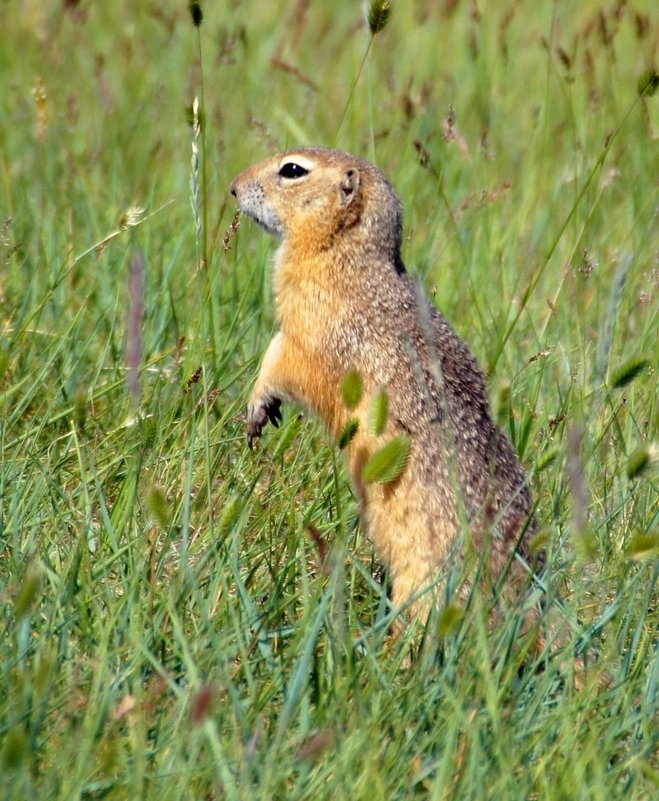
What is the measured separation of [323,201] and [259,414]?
2.60 ft

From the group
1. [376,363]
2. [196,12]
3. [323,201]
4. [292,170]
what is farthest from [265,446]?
[196,12]

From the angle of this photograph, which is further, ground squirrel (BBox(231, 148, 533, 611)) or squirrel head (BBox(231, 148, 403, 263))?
squirrel head (BBox(231, 148, 403, 263))

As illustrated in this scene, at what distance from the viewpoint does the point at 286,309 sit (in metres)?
4.29

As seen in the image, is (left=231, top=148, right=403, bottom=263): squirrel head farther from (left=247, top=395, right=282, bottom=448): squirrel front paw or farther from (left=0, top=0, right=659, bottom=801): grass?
(left=247, top=395, right=282, bottom=448): squirrel front paw

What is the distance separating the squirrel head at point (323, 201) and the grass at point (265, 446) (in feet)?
0.55

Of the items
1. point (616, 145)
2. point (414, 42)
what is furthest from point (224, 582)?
point (414, 42)

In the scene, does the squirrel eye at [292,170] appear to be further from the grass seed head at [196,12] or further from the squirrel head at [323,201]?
the grass seed head at [196,12]

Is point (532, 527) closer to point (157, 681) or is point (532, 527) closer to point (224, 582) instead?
point (224, 582)

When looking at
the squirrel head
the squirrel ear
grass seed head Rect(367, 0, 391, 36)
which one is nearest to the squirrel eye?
the squirrel head

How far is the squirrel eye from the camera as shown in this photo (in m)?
4.45

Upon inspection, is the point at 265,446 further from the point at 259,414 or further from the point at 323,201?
the point at 323,201

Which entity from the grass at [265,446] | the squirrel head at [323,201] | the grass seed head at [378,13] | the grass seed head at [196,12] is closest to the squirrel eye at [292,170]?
the squirrel head at [323,201]

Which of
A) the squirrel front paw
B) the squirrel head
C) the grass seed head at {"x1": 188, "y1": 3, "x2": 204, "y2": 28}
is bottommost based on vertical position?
the squirrel front paw

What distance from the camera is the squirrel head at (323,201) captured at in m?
4.34
